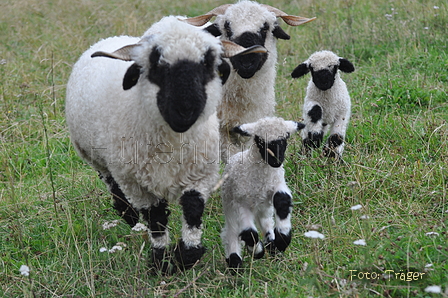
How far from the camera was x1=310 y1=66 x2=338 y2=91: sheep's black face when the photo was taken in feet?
18.3

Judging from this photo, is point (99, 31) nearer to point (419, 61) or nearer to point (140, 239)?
point (419, 61)

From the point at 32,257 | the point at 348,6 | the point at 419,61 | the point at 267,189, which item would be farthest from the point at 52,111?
the point at 348,6

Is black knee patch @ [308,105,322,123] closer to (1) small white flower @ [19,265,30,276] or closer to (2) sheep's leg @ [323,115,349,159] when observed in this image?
(2) sheep's leg @ [323,115,349,159]

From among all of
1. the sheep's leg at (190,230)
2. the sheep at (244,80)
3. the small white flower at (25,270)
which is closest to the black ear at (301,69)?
the sheep at (244,80)

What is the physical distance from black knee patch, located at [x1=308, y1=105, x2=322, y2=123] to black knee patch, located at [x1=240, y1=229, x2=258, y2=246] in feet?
6.43

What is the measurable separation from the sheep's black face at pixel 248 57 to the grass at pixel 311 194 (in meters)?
1.03

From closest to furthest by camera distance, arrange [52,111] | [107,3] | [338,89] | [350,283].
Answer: [350,283]
[338,89]
[52,111]
[107,3]

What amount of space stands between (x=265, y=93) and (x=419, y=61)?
317cm

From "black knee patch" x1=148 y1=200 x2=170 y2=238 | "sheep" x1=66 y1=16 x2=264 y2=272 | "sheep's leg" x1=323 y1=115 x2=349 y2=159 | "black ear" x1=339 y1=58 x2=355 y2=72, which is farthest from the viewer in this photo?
"black ear" x1=339 y1=58 x2=355 y2=72

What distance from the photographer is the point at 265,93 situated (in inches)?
206

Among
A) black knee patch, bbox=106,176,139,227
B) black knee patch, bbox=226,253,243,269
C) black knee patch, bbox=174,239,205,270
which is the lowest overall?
black knee patch, bbox=106,176,139,227

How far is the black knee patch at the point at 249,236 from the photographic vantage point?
407 centimetres

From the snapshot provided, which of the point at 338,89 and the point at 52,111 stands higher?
the point at 338,89

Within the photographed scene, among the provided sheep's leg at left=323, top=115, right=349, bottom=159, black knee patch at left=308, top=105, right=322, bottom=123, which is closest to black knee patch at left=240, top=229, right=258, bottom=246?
sheep's leg at left=323, top=115, right=349, bottom=159
